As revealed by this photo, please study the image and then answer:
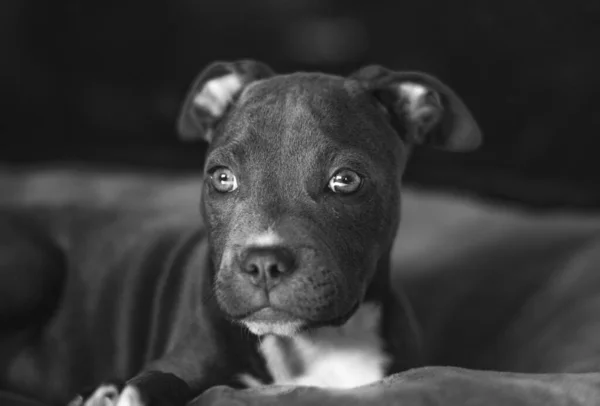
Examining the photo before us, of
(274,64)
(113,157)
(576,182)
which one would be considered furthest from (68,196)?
(576,182)

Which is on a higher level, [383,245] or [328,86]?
[328,86]

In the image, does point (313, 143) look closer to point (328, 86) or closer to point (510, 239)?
point (328, 86)

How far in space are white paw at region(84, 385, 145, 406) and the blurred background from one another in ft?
9.49

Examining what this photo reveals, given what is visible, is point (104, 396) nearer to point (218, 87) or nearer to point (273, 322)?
point (273, 322)

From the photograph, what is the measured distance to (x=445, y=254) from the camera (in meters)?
3.90

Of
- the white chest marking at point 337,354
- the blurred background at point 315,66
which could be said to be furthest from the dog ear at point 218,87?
the blurred background at point 315,66

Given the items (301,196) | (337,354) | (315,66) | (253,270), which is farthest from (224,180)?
(315,66)

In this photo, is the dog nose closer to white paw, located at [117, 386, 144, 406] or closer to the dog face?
the dog face

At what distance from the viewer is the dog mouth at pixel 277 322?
2.17 m

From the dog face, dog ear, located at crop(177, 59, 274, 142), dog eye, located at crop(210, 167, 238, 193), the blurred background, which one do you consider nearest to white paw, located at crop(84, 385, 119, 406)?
the dog face

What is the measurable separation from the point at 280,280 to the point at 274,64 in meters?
2.97

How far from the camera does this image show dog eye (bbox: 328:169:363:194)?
2334mm

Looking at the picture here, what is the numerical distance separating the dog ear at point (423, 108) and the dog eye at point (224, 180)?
0.56m

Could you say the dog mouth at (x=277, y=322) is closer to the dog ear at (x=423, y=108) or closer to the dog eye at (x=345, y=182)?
the dog eye at (x=345, y=182)
